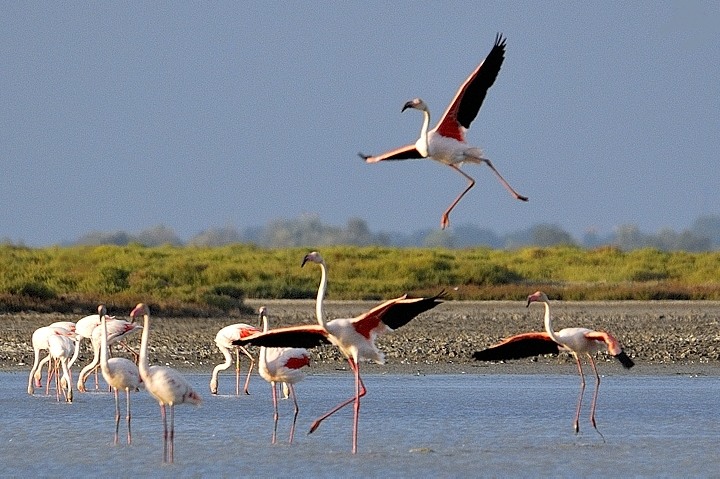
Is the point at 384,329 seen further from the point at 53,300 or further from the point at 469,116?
the point at 53,300

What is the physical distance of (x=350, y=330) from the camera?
10.9 meters

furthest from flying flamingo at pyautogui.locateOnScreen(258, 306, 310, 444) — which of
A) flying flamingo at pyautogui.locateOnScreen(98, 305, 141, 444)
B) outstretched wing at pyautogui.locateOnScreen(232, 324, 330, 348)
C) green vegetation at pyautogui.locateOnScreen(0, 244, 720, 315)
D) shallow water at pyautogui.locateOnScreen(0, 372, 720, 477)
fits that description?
green vegetation at pyautogui.locateOnScreen(0, 244, 720, 315)

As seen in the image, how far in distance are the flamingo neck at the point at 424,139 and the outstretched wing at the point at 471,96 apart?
12 cm

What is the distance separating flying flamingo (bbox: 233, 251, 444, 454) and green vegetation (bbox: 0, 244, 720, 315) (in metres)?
12.2

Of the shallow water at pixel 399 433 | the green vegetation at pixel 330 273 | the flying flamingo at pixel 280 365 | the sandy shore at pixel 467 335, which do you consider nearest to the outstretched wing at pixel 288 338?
the shallow water at pixel 399 433

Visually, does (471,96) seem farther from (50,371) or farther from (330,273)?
(330,273)

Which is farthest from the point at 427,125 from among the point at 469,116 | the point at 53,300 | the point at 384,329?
the point at 53,300

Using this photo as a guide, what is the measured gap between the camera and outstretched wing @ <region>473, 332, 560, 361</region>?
11.3 meters

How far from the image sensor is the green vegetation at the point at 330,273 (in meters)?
25.2

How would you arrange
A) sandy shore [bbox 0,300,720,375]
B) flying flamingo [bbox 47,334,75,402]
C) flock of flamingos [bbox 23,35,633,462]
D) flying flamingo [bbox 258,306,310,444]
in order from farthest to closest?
sandy shore [bbox 0,300,720,375] → flying flamingo [bbox 47,334,75,402] → flying flamingo [bbox 258,306,310,444] → flock of flamingos [bbox 23,35,633,462]

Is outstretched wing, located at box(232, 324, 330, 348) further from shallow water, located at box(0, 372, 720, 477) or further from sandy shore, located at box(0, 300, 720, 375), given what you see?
sandy shore, located at box(0, 300, 720, 375)

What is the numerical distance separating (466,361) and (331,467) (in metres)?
7.84

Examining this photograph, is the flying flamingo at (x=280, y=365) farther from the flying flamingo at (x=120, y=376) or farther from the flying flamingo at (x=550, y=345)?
the flying flamingo at (x=550, y=345)

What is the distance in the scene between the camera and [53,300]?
77.5 ft
